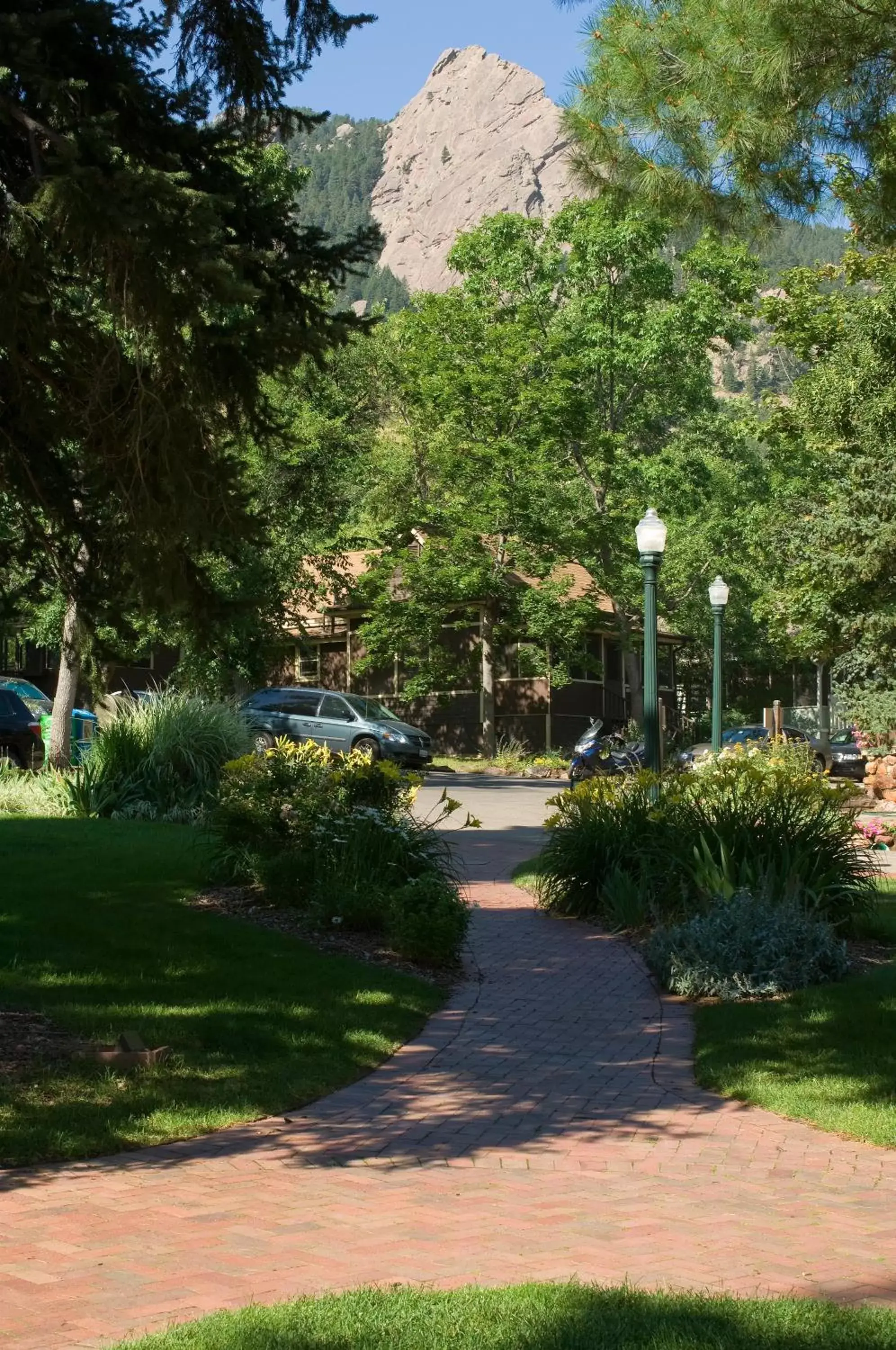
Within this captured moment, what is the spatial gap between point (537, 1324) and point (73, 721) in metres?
21.7

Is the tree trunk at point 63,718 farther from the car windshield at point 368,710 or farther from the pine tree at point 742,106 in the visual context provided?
the pine tree at point 742,106

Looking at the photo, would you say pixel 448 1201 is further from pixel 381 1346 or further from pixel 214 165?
pixel 214 165

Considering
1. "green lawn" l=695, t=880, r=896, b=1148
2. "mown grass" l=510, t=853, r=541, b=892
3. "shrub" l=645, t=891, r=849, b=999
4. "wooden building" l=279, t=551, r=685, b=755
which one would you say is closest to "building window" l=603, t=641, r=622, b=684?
"wooden building" l=279, t=551, r=685, b=755

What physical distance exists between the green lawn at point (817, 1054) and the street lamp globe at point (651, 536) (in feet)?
21.4

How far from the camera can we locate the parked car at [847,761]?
112 ft

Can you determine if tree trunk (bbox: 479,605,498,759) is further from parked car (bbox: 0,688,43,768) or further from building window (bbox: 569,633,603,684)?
parked car (bbox: 0,688,43,768)

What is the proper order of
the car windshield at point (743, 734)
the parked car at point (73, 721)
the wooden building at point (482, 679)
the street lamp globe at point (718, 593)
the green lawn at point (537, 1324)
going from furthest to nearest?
the wooden building at point (482, 679)
the car windshield at point (743, 734)
the street lamp globe at point (718, 593)
the parked car at point (73, 721)
the green lawn at point (537, 1324)

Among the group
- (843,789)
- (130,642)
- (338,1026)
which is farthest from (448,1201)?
(843,789)

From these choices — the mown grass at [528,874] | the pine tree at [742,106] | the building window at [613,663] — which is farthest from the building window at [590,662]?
the pine tree at [742,106]

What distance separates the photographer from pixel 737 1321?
3.99 meters

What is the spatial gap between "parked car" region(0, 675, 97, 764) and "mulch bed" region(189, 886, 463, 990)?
22.1 feet

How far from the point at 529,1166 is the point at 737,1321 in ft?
6.86

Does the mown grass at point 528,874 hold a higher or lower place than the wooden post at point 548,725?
lower

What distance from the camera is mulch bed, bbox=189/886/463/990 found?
33.7ft
